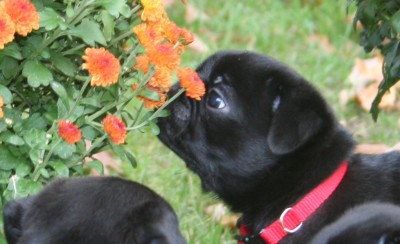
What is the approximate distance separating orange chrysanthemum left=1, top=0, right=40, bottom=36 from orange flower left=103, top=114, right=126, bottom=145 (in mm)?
444

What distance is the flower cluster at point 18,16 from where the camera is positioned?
3174mm

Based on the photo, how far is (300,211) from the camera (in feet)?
11.8

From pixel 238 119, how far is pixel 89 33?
2.39 ft

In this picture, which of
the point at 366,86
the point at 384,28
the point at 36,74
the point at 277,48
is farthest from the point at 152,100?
the point at 277,48

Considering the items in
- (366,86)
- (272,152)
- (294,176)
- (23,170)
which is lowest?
(366,86)

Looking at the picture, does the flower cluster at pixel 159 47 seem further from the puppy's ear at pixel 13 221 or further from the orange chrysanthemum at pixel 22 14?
the puppy's ear at pixel 13 221

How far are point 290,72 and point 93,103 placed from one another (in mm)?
822

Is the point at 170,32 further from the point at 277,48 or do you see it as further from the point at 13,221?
the point at 277,48

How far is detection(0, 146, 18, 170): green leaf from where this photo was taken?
3.51m

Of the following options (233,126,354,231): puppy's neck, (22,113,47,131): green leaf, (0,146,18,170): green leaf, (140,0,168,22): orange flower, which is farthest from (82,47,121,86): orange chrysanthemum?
(233,126,354,231): puppy's neck

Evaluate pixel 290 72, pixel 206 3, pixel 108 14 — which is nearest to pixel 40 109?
pixel 108 14

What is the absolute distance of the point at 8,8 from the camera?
126 inches

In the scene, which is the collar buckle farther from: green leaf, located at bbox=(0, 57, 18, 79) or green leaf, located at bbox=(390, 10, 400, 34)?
green leaf, located at bbox=(0, 57, 18, 79)

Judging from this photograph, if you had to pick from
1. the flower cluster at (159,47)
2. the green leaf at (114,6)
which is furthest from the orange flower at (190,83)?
the green leaf at (114,6)
